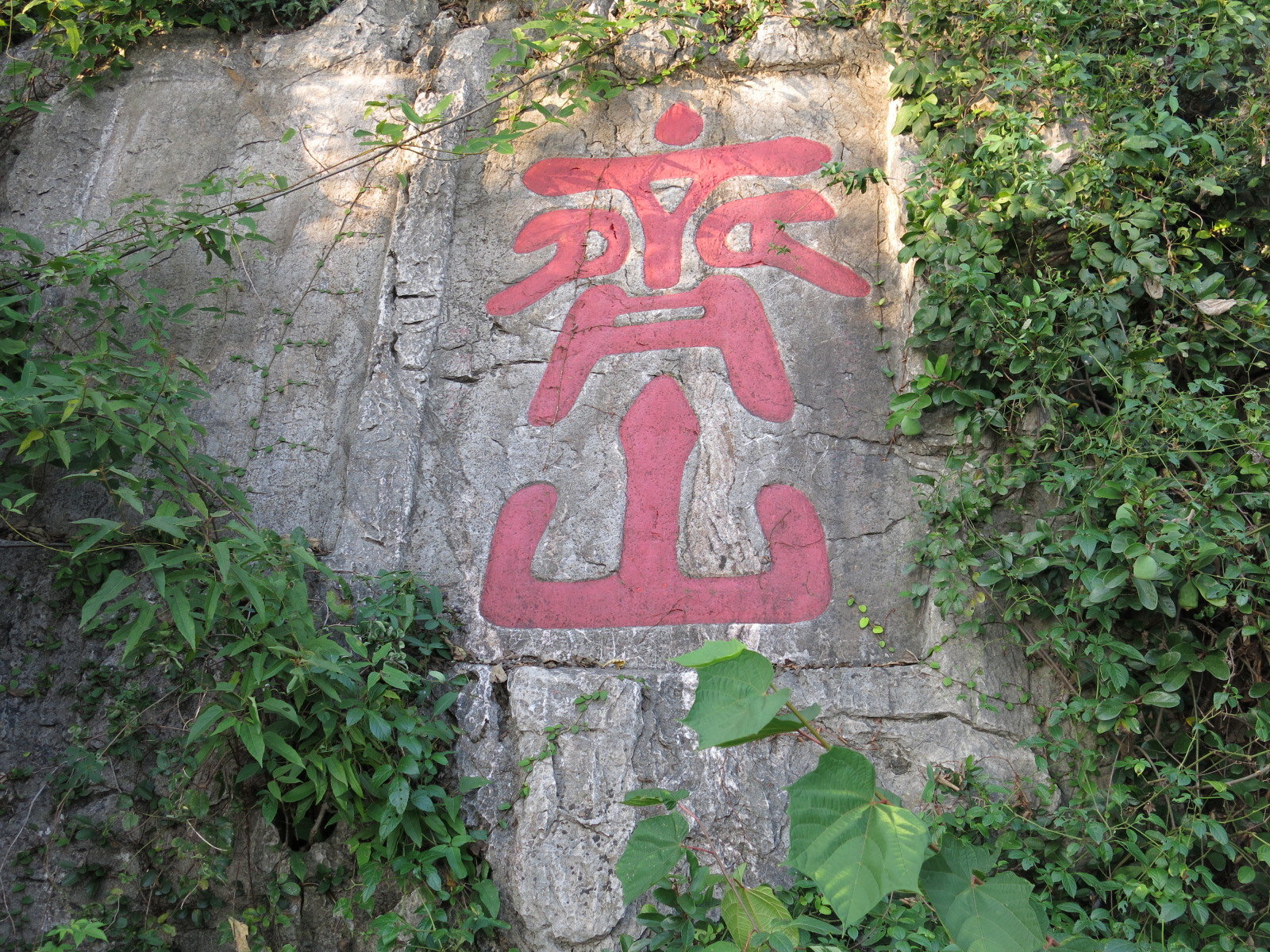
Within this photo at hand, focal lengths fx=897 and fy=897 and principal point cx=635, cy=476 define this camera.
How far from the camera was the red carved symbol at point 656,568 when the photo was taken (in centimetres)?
244

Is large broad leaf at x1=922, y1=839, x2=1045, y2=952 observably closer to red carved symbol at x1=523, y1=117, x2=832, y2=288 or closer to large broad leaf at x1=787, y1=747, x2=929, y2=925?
large broad leaf at x1=787, y1=747, x2=929, y2=925

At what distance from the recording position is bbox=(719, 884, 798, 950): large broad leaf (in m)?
1.18

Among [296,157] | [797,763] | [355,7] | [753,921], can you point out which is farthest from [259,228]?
[753,921]

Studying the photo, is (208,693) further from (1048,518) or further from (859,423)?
(1048,518)

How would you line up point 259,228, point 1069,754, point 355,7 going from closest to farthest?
point 1069,754, point 259,228, point 355,7

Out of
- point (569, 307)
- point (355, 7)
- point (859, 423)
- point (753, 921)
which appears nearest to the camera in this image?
point (753, 921)

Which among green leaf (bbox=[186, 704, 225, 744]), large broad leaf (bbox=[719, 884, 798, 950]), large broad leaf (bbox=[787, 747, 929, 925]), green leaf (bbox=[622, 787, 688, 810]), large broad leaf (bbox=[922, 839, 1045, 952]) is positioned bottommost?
green leaf (bbox=[186, 704, 225, 744])

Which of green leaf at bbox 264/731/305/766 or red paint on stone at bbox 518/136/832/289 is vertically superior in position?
red paint on stone at bbox 518/136/832/289

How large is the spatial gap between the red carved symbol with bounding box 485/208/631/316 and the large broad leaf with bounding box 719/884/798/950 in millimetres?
2069

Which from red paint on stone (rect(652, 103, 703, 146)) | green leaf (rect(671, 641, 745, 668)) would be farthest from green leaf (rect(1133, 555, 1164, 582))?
red paint on stone (rect(652, 103, 703, 146))

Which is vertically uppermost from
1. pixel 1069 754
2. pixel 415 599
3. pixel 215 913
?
pixel 415 599

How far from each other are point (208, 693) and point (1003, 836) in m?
1.91

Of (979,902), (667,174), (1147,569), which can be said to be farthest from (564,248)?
(979,902)

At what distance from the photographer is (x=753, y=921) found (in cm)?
116
